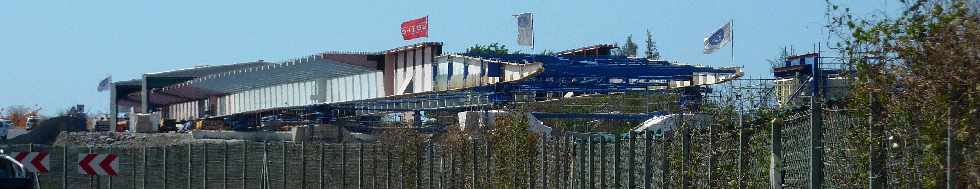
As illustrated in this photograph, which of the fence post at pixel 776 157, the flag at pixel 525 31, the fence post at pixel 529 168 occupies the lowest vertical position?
the fence post at pixel 529 168

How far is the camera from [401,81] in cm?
6806

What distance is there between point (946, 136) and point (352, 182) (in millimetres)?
26136

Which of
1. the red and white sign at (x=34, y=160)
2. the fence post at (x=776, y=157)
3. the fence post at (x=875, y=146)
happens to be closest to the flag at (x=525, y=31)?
the red and white sign at (x=34, y=160)

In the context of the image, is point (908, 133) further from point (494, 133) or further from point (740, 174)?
point (494, 133)

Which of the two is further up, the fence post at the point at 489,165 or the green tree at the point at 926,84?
the green tree at the point at 926,84

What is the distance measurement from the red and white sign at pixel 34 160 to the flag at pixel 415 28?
31751 mm

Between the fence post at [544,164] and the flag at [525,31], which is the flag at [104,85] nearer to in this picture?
the flag at [525,31]

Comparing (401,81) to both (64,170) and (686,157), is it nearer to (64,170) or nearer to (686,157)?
(64,170)

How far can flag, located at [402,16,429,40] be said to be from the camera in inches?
2557

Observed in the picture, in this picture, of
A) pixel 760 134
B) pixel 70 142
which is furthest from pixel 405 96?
pixel 760 134

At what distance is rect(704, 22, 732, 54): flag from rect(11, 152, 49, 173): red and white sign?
24.8 metres

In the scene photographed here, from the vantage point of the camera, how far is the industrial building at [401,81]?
51.0m

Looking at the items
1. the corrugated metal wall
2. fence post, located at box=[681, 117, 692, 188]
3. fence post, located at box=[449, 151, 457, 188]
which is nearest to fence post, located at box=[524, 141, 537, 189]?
fence post, located at box=[449, 151, 457, 188]

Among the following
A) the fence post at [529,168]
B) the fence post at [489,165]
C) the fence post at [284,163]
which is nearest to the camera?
the fence post at [529,168]
